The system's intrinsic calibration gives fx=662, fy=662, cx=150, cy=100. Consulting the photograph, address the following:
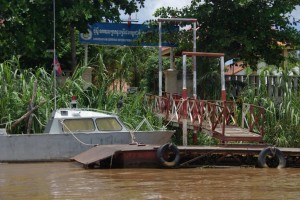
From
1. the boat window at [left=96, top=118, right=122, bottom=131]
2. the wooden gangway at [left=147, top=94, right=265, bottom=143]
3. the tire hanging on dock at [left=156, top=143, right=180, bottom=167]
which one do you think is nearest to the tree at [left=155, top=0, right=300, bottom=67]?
the wooden gangway at [left=147, top=94, right=265, bottom=143]

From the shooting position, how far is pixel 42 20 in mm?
24250

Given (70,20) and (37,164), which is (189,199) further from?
(70,20)

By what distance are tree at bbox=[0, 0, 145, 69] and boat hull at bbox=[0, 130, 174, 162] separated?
5.62m

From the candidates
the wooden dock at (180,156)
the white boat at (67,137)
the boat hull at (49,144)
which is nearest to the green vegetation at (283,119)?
the wooden dock at (180,156)

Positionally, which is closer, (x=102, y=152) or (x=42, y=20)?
(x=102, y=152)

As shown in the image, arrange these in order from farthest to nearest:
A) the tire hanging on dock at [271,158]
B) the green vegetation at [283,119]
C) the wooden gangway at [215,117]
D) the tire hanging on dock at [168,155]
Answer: the green vegetation at [283,119]
the wooden gangway at [215,117]
the tire hanging on dock at [271,158]
the tire hanging on dock at [168,155]

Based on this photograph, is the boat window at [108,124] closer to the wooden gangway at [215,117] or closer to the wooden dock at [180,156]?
the wooden dock at [180,156]

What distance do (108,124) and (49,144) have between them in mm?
1808

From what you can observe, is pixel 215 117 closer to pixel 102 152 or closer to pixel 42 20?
pixel 102 152

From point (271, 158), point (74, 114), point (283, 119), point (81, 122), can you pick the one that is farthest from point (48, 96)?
point (283, 119)

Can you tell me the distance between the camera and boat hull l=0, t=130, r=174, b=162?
1859cm

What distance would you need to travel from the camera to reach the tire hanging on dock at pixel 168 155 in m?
17.0

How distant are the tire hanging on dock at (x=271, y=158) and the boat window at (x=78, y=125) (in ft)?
16.3

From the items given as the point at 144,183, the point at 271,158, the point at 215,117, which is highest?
the point at 215,117
